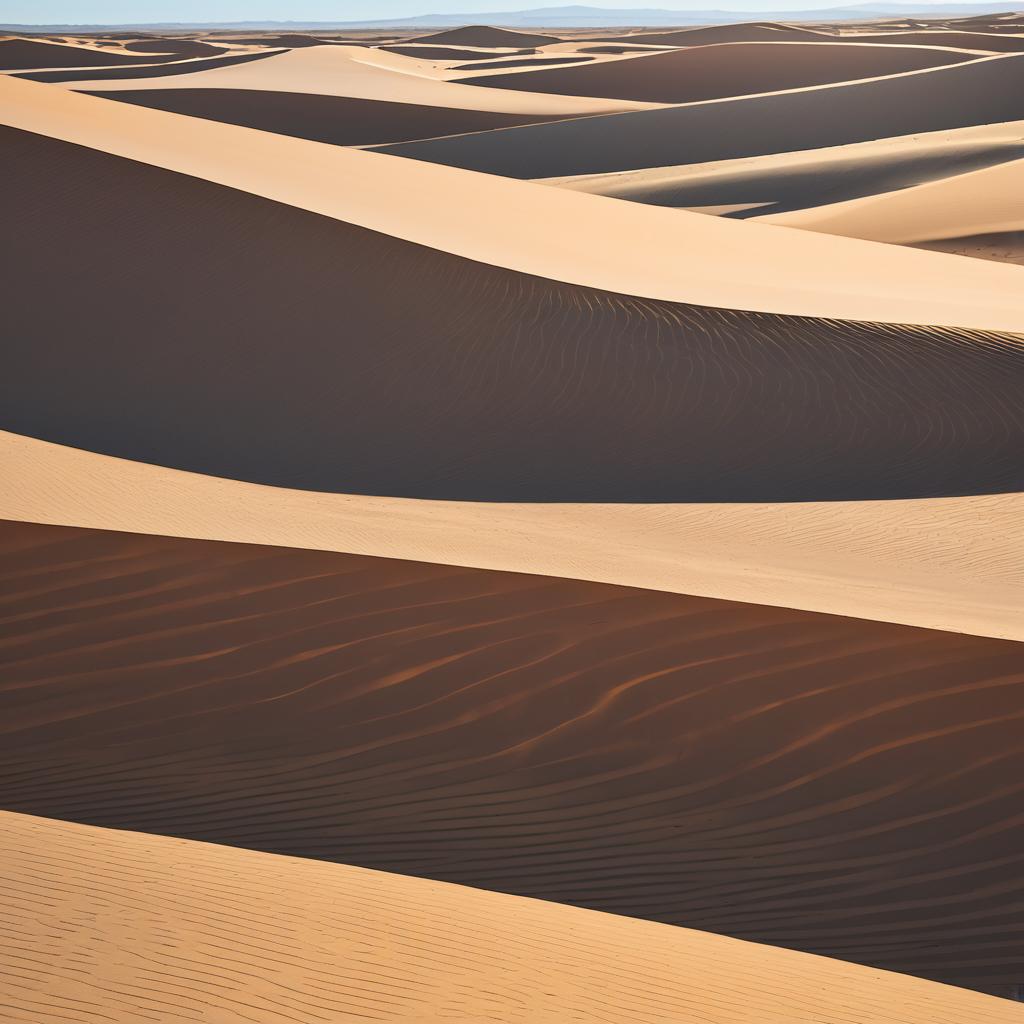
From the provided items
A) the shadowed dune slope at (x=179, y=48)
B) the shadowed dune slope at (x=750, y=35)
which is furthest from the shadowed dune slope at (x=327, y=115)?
the shadowed dune slope at (x=179, y=48)

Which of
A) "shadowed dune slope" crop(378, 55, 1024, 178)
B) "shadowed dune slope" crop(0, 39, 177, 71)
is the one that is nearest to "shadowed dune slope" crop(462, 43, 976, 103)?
"shadowed dune slope" crop(378, 55, 1024, 178)

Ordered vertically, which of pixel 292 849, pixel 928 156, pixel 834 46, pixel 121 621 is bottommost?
pixel 292 849

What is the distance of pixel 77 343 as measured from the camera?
1136 centimetres

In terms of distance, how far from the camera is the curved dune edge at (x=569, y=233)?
44.4 feet

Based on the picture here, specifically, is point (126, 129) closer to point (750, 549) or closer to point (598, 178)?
point (750, 549)

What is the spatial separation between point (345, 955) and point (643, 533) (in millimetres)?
4715

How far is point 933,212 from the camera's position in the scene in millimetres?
23812

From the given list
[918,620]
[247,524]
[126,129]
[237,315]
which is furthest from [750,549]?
[126,129]

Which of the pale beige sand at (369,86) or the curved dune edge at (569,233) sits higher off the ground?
the pale beige sand at (369,86)

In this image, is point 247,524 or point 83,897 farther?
point 247,524

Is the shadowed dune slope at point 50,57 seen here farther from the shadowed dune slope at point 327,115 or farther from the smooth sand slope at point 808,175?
the smooth sand slope at point 808,175

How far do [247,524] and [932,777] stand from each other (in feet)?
12.0

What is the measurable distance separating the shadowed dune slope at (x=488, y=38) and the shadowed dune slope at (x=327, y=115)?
159 ft

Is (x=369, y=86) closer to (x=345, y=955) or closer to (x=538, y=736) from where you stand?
(x=538, y=736)
